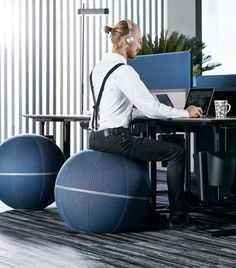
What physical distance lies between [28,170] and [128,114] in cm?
96

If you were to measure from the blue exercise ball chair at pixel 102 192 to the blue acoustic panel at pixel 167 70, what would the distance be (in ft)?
4.57

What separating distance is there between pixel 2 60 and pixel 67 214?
410cm

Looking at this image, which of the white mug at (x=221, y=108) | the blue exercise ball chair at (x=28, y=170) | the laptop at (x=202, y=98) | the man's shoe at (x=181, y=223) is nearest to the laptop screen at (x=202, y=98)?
the laptop at (x=202, y=98)

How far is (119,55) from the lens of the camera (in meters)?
4.17

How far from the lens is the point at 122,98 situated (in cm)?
414

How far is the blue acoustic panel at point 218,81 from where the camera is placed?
5.23m

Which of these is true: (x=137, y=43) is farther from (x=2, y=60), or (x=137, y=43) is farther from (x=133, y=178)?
(x=2, y=60)

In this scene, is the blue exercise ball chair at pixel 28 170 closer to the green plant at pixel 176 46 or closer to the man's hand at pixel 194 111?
the man's hand at pixel 194 111

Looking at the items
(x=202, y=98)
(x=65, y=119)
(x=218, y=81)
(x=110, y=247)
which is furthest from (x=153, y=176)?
(x=218, y=81)

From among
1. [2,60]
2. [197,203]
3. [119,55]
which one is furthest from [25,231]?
[2,60]

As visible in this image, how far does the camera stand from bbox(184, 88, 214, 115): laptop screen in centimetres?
438

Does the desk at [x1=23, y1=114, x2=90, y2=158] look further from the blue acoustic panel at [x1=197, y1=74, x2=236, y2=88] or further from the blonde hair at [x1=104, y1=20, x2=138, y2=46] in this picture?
the blue acoustic panel at [x1=197, y1=74, x2=236, y2=88]

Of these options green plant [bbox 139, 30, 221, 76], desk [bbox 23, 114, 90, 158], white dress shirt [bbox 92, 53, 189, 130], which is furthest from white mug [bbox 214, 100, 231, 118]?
green plant [bbox 139, 30, 221, 76]

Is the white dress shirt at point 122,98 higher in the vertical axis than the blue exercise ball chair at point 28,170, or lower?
higher
